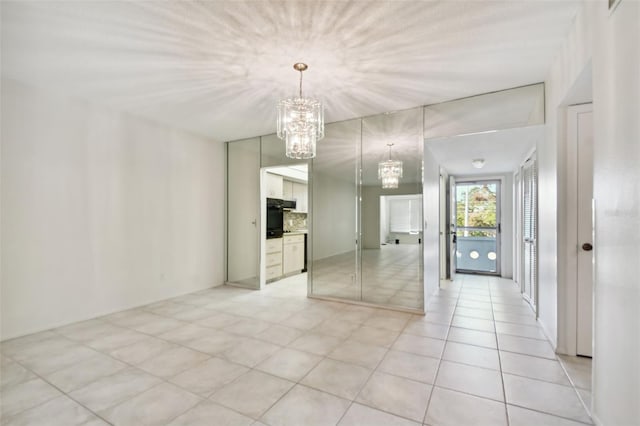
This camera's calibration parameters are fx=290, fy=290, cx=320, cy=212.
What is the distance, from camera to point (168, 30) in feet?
7.55

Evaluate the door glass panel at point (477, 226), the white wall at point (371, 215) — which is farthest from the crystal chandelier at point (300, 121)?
the door glass panel at point (477, 226)

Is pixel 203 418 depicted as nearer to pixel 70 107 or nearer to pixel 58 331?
pixel 58 331

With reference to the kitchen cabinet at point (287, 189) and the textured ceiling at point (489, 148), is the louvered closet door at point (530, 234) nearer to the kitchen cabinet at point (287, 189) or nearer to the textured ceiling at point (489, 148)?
the textured ceiling at point (489, 148)

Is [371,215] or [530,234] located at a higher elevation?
[371,215]

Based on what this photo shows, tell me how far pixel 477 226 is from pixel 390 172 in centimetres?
383

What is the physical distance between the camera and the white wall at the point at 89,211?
3088 millimetres

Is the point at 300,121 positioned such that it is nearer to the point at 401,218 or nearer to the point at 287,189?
the point at 401,218

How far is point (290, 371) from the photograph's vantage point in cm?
238

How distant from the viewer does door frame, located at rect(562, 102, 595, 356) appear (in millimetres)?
2580

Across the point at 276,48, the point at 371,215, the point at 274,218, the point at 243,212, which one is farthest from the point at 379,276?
the point at 276,48

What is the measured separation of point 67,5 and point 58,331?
10.7 feet

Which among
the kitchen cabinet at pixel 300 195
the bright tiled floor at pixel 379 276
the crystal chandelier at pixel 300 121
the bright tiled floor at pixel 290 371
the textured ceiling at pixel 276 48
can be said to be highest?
the textured ceiling at pixel 276 48

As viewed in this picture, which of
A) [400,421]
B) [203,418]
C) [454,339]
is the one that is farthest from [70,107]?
[454,339]

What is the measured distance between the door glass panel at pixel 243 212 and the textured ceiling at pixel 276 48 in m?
1.71
